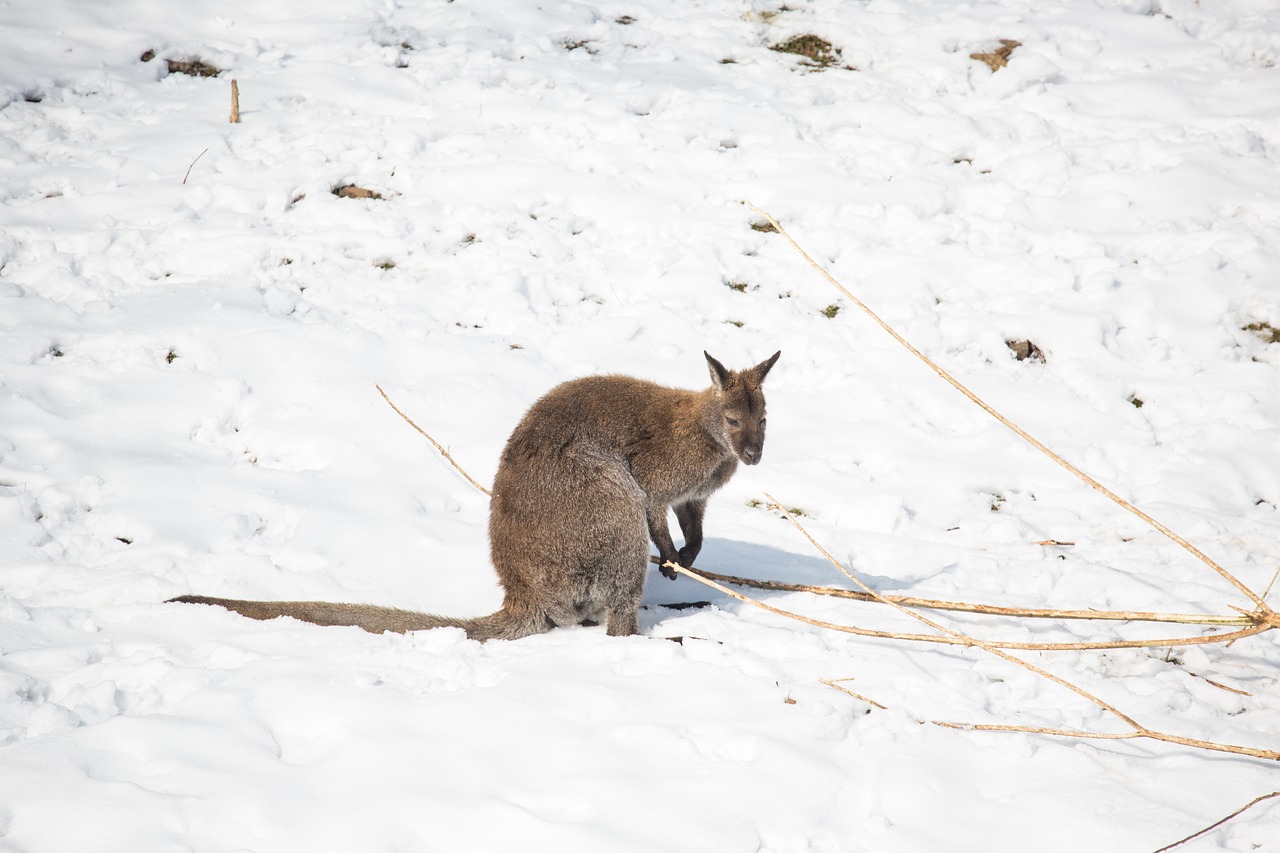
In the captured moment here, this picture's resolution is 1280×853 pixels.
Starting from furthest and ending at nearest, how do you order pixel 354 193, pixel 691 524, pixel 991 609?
pixel 354 193, pixel 691 524, pixel 991 609

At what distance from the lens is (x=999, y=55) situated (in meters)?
10.1

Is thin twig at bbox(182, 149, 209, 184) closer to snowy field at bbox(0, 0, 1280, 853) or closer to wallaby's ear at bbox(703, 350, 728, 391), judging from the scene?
snowy field at bbox(0, 0, 1280, 853)

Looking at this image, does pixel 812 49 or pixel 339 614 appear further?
pixel 812 49

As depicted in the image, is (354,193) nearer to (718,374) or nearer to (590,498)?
(718,374)

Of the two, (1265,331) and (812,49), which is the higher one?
(812,49)

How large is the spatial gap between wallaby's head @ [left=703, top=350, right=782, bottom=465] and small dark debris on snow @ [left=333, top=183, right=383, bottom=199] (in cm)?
447

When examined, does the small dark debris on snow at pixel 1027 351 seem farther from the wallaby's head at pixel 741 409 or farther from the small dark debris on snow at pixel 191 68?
the small dark debris on snow at pixel 191 68

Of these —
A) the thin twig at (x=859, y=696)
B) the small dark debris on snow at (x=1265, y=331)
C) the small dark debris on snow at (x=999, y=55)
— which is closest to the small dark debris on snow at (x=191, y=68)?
the small dark debris on snow at (x=999, y=55)

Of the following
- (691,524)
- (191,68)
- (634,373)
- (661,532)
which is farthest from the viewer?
(191,68)

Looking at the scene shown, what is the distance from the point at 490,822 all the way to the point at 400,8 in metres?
9.79

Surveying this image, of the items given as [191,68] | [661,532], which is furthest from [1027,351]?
[191,68]

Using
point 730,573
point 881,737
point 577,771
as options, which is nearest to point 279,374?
point 730,573

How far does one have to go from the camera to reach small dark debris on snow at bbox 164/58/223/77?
31.7 feet

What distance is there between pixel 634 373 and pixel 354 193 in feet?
10.5
